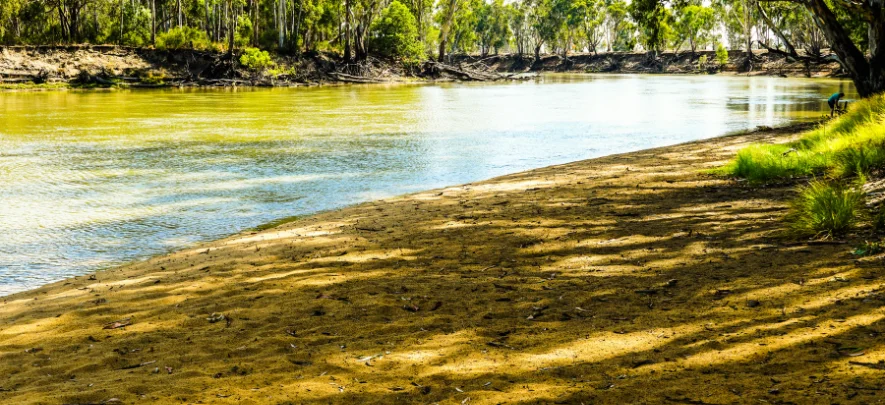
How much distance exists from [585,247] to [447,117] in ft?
65.7

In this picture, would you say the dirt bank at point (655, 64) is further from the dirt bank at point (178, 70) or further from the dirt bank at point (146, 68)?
the dirt bank at point (146, 68)

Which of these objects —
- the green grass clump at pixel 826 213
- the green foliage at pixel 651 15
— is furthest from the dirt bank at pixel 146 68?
the green grass clump at pixel 826 213

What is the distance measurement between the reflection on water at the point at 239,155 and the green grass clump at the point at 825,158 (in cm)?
475

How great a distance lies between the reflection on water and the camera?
9.32 m

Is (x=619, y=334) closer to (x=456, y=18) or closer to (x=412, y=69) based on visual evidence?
(x=412, y=69)

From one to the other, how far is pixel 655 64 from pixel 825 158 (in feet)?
314

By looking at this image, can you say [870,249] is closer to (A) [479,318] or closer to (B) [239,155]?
(A) [479,318]

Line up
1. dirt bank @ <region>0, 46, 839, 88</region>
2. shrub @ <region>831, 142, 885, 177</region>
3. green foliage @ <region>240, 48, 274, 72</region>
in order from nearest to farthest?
shrub @ <region>831, 142, 885, 177</region> < dirt bank @ <region>0, 46, 839, 88</region> < green foliage @ <region>240, 48, 274, 72</region>

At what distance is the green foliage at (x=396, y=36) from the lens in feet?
215

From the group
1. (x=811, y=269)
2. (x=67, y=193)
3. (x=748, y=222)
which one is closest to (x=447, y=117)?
(x=67, y=193)

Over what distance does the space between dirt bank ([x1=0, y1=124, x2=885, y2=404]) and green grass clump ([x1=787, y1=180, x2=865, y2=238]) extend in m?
0.24

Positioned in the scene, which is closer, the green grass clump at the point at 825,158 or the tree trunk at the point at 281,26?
the green grass clump at the point at 825,158

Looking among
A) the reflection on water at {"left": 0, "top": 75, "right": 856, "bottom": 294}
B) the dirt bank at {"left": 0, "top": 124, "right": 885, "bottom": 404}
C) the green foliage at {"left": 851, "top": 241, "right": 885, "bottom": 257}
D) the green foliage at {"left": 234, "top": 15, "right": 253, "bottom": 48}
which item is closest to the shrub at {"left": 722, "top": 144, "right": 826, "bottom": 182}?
the dirt bank at {"left": 0, "top": 124, "right": 885, "bottom": 404}

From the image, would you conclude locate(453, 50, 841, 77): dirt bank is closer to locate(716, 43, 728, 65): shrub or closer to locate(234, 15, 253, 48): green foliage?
locate(716, 43, 728, 65): shrub
